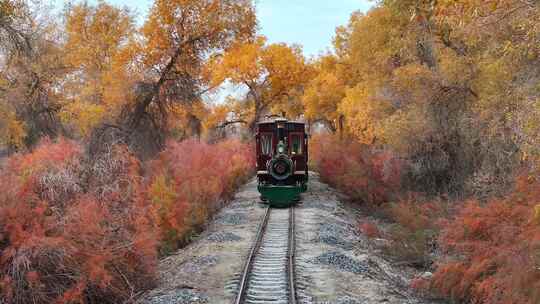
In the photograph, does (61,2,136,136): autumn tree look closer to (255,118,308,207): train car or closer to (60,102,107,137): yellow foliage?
(60,102,107,137): yellow foliage

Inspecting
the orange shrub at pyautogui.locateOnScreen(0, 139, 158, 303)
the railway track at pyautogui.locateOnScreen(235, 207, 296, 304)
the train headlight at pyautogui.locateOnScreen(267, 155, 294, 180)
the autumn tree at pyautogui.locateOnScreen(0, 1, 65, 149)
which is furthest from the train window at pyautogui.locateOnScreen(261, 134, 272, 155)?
the orange shrub at pyautogui.locateOnScreen(0, 139, 158, 303)

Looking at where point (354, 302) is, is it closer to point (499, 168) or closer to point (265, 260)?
point (265, 260)

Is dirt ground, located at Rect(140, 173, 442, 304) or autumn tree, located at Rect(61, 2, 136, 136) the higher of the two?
autumn tree, located at Rect(61, 2, 136, 136)

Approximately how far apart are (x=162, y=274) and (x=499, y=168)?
29.5 ft

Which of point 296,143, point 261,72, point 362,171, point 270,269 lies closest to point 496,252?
point 270,269

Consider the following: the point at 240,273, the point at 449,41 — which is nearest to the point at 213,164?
the point at 449,41

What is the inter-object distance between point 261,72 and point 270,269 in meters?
32.3

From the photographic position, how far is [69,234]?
8.59 m

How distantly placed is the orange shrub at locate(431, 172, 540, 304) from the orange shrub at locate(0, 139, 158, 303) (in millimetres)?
5866

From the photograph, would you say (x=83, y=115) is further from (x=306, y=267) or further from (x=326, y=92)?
(x=326, y=92)

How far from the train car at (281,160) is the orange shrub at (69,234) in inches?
423

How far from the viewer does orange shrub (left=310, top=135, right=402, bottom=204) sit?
2208 cm

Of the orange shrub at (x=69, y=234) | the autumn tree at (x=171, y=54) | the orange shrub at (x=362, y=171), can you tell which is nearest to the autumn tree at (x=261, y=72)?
the orange shrub at (x=362, y=171)

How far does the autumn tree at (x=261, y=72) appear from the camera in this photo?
40906 mm
